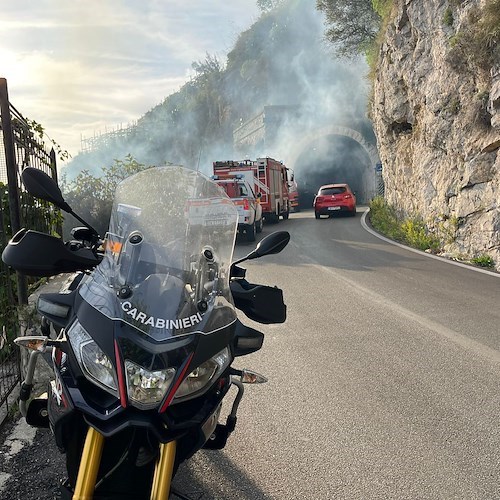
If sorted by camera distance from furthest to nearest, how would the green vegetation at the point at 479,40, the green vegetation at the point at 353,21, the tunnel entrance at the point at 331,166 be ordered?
the tunnel entrance at the point at 331,166
the green vegetation at the point at 353,21
the green vegetation at the point at 479,40

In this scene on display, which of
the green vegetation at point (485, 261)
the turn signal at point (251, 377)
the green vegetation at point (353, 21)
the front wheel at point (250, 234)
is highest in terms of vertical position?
the green vegetation at point (353, 21)

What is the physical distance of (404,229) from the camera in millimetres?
17172

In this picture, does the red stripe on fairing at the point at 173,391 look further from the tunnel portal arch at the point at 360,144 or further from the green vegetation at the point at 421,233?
the tunnel portal arch at the point at 360,144

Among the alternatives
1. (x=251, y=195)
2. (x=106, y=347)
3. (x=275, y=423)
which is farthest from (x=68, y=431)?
(x=251, y=195)

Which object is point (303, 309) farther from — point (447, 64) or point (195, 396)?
point (447, 64)

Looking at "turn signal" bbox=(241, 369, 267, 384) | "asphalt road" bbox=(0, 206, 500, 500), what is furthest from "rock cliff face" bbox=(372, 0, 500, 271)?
"turn signal" bbox=(241, 369, 267, 384)

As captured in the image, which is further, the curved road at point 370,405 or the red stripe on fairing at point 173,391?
the curved road at point 370,405

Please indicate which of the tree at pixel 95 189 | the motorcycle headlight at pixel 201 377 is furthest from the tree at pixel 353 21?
the motorcycle headlight at pixel 201 377

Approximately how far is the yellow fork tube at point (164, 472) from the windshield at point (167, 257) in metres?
0.43

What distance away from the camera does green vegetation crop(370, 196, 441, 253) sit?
49.8 feet

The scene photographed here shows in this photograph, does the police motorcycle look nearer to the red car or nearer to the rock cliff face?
the rock cliff face

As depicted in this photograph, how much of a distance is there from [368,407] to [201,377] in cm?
262

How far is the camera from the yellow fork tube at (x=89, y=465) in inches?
78.7

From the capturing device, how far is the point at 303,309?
7.89 meters
